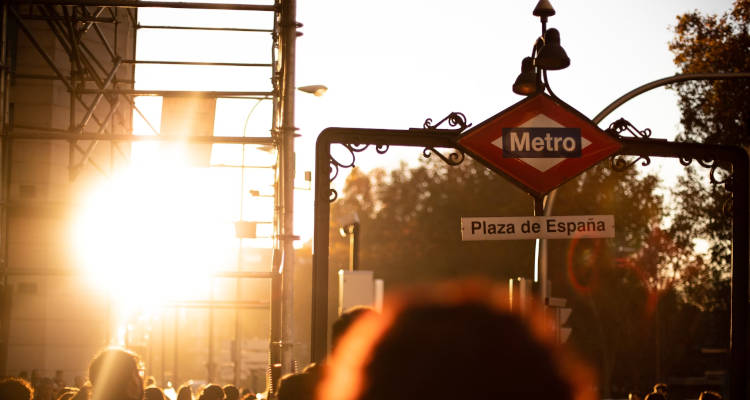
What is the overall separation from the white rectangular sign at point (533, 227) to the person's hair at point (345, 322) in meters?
4.68

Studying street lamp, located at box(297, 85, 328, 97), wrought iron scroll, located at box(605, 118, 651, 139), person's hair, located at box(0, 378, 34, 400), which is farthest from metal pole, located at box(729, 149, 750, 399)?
street lamp, located at box(297, 85, 328, 97)

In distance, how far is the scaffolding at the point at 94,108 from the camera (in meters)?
11.0

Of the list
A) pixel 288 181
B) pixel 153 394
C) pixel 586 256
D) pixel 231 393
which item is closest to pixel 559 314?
pixel 288 181

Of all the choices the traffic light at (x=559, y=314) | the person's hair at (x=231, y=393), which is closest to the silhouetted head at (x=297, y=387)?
the person's hair at (x=231, y=393)

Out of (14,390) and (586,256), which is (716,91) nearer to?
(586,256)

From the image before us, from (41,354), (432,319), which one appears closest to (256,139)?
(41,354)

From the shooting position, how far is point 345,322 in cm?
284

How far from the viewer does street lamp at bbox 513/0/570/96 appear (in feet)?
27.7

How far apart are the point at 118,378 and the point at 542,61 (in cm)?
547

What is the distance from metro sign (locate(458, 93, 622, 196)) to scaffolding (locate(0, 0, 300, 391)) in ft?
11.1

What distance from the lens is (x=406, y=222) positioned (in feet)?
170

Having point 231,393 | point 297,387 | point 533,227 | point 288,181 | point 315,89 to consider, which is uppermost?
point 315,89

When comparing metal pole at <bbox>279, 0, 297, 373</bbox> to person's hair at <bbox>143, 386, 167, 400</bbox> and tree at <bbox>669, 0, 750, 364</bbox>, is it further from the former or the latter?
tree at <bbox>669, 0, 750, 364</bbox>

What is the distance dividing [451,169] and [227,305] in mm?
36686
